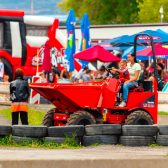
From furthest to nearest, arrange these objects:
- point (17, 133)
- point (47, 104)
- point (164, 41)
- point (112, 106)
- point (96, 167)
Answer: point (164, 41) < point (47, 104) < point (112, 106) < point (17, 133) < point (96, 167)

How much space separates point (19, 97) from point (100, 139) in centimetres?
480

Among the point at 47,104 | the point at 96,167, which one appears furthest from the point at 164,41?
the point at 96,167

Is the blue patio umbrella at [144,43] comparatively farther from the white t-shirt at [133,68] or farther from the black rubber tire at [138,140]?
the black rubber tire at [138,140]

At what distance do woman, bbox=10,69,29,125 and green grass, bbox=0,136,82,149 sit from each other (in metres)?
4.67

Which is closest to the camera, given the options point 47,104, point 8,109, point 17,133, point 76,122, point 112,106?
point 17,133

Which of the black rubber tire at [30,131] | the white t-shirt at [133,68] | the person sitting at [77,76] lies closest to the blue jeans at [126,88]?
the white t-shirt at [133,68]

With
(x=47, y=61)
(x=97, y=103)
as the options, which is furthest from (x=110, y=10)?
(x=97, y=103)

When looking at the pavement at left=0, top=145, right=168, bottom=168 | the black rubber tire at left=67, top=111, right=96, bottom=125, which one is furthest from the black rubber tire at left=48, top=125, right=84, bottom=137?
the black rubber tire at left=67, top=111, right=96, bottom=125

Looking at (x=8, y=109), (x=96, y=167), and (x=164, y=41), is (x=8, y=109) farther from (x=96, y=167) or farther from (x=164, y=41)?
(x=96, y=167)

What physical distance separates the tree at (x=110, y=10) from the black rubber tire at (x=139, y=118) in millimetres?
69138

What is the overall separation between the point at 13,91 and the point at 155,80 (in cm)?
325

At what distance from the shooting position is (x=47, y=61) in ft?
105

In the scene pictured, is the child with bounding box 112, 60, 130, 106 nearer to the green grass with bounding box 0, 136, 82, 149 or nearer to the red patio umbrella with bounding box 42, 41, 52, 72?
the green grass with bounding box 0, 136, 82, 149

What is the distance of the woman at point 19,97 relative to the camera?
66.5 ft
